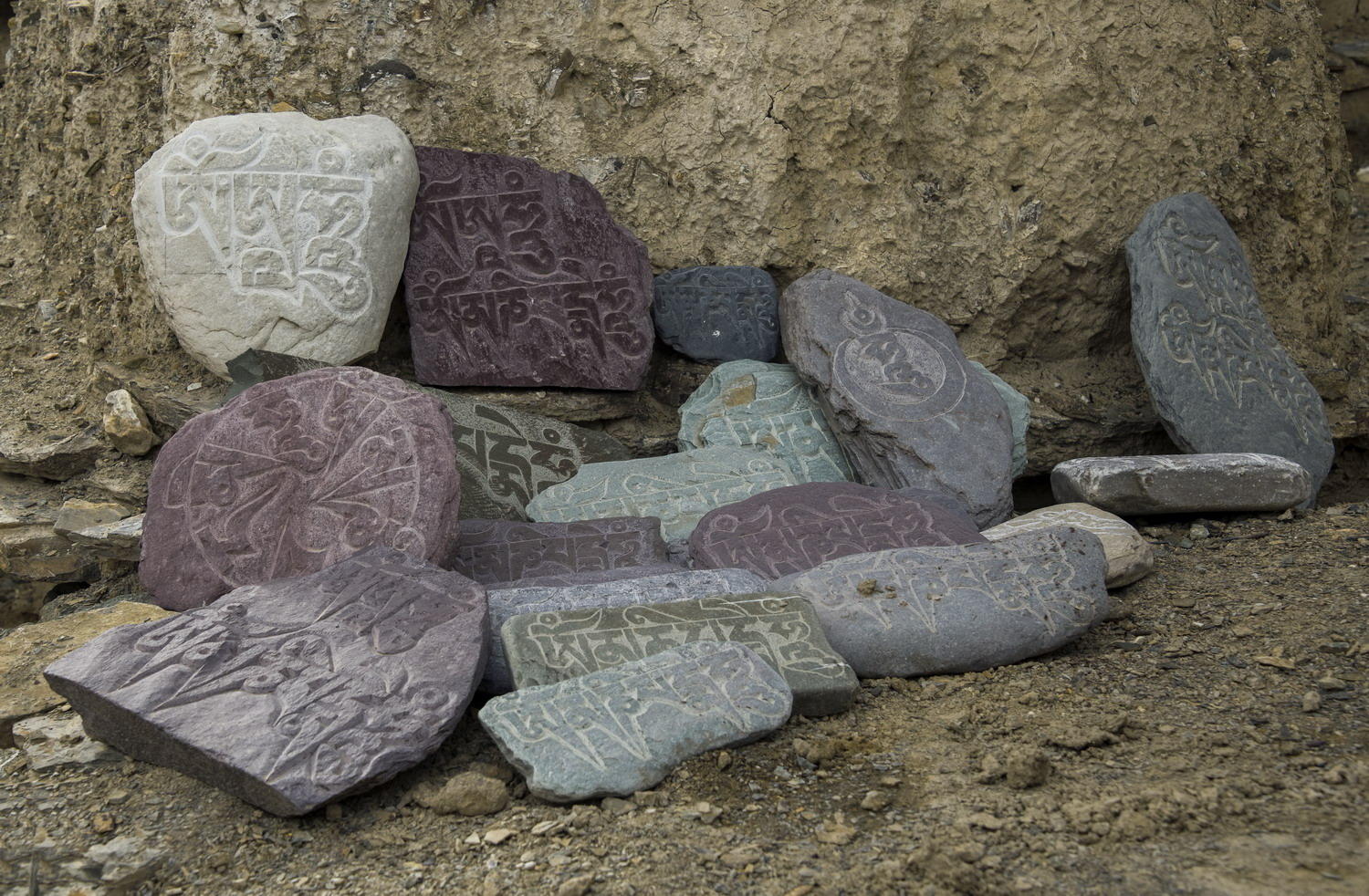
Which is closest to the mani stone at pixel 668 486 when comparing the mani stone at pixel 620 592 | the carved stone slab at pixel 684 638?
the mani stone at pixel 620 592

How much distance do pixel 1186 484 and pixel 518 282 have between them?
2595 mm

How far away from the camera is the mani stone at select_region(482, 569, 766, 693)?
3.42 meters

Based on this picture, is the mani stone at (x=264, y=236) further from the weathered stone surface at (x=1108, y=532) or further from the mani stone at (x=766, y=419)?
the weathered stone surface at (x=1108, y=532)

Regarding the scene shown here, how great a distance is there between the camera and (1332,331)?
6.31 metres

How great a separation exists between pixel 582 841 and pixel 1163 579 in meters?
2.33

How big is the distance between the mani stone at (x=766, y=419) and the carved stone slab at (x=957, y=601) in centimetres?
132

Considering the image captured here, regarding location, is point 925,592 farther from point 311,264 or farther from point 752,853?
point 311,264

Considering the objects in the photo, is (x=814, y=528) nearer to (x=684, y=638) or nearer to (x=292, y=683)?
(x=684, y=638)

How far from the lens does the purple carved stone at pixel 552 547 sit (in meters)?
4.07

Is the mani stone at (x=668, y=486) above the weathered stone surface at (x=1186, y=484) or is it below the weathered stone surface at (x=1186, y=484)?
below

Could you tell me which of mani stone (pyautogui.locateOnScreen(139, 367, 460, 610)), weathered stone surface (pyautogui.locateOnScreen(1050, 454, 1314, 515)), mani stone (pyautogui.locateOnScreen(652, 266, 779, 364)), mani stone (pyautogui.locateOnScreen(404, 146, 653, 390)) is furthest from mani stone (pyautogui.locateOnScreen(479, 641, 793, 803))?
mani stone (pyautogui.locateOnScreen(652, 266, 779, 364))

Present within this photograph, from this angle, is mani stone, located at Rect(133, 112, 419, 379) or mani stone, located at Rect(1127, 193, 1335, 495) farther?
mani stone, located at Rect(1127, 193, 1335, 495)

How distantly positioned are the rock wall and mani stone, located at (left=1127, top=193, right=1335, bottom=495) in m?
0.31

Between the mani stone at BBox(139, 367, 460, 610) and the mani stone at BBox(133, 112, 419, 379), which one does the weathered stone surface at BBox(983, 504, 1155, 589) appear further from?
the mani stone at BBox(133, 112, 419, 379)
